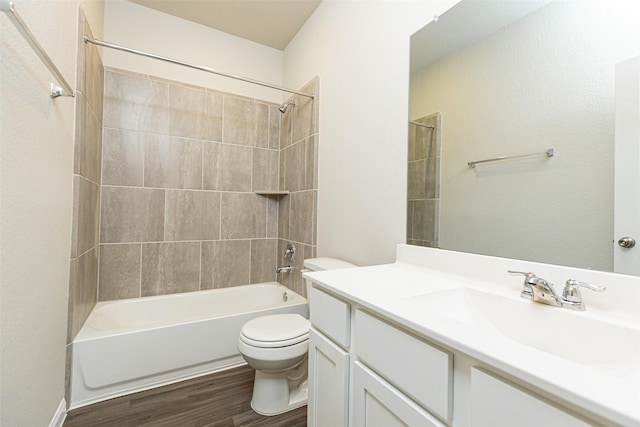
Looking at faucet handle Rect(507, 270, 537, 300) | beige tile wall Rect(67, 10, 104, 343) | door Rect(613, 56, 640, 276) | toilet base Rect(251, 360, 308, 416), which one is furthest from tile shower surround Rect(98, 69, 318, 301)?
door Rect(613, 56, 640, 276)

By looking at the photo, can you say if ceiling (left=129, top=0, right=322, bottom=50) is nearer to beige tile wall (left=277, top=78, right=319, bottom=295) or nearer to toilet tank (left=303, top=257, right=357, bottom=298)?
beige tile wall (left=277, top=78, right=319, bottom=295)

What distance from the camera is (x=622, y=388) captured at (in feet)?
1.32

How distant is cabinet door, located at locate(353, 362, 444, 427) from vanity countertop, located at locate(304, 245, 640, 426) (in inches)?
7.6

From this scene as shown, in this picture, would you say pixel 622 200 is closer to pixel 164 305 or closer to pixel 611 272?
pixel 611 272

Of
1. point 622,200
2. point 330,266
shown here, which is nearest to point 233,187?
point 330,266

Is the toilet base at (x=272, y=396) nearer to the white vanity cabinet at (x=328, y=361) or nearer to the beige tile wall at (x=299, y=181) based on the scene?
the white vanity cabinet at (x=328, y=361)

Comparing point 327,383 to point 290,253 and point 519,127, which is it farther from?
point 290,253

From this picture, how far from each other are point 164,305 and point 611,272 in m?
2.61

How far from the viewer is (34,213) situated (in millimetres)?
1046

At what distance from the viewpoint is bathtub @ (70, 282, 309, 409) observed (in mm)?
1564

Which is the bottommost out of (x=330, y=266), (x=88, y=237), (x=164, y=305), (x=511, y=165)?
(x=164, y=305)

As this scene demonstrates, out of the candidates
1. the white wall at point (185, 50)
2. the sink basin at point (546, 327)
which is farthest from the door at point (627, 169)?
the white wall at point (185, 50)

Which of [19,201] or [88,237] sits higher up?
[19,201]

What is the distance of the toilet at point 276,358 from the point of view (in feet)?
4.73
